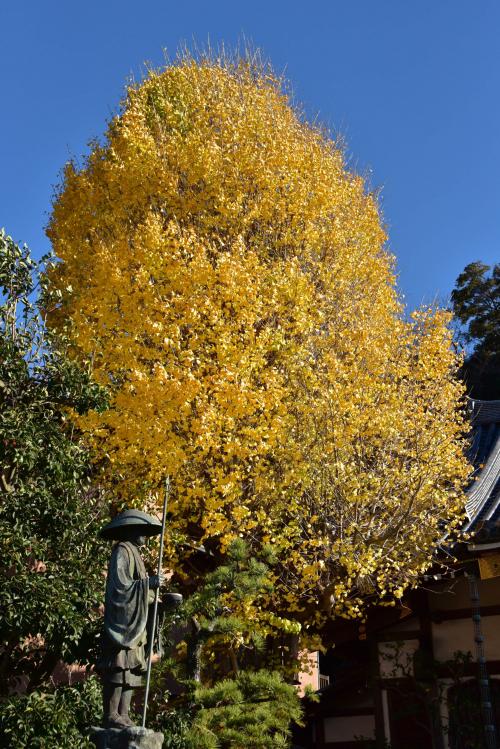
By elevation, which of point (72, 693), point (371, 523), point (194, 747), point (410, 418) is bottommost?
point (194, 747)

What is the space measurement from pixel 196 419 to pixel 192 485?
1.23 metres

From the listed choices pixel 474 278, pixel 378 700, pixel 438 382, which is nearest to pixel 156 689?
pixel 378 700

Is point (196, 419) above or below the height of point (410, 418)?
below

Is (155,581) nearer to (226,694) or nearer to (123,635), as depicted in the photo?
(123,635)

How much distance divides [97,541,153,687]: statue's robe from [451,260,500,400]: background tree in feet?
78.7

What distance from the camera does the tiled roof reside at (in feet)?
39.8

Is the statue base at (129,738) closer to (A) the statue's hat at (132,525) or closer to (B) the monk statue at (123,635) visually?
(B) the monk statue at (123,635)

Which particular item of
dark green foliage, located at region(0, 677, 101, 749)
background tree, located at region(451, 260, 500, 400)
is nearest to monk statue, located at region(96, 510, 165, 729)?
dark green foliage, located at region(0, 677, 101, 749)

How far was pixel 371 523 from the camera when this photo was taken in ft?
38.9

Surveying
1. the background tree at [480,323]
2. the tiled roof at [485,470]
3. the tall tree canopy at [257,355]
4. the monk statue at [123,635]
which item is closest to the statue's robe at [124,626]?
the monk statue at [123,635]

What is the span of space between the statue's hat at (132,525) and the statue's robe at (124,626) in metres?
0.35

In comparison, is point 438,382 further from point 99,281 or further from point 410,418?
point 99,281

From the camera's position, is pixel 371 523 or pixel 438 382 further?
pixel 438 382

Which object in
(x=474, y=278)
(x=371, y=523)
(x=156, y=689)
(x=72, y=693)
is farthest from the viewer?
(x=474, y=278)
